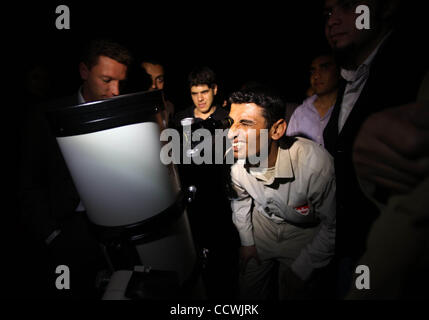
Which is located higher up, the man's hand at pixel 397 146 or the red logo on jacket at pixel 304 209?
the man's hand at pixel 397 146

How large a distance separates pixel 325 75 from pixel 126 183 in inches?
99.4

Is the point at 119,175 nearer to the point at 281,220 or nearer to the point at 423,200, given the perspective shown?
the point at 423,200

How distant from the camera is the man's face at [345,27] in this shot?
1.29 metres

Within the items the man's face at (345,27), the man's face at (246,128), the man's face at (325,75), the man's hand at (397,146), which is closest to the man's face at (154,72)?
the man's face at (246,128)

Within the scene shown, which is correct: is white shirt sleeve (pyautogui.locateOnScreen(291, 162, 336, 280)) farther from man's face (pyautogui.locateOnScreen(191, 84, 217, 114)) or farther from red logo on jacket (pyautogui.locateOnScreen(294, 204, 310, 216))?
man's face (pyautogui.locateOnScreen(191, 84, 217, 114))

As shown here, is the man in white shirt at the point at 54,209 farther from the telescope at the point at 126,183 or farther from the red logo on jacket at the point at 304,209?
the red logo on jacket at the point at 304,209

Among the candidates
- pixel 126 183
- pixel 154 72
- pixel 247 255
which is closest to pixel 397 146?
pixel 126 183

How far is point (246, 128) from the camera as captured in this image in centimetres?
150

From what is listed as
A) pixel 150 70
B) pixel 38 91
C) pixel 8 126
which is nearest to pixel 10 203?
Answer: pixel 8 126

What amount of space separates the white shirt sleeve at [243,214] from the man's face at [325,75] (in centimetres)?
160

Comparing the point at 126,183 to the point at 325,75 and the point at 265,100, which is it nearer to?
the point at 265,100

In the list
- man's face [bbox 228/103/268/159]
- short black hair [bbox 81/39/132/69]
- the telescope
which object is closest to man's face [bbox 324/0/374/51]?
man's face [bbox 228/103/268/159]

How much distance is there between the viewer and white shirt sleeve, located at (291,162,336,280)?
1449mm

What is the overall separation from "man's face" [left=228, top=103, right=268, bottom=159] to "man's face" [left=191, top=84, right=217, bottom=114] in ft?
4.03
